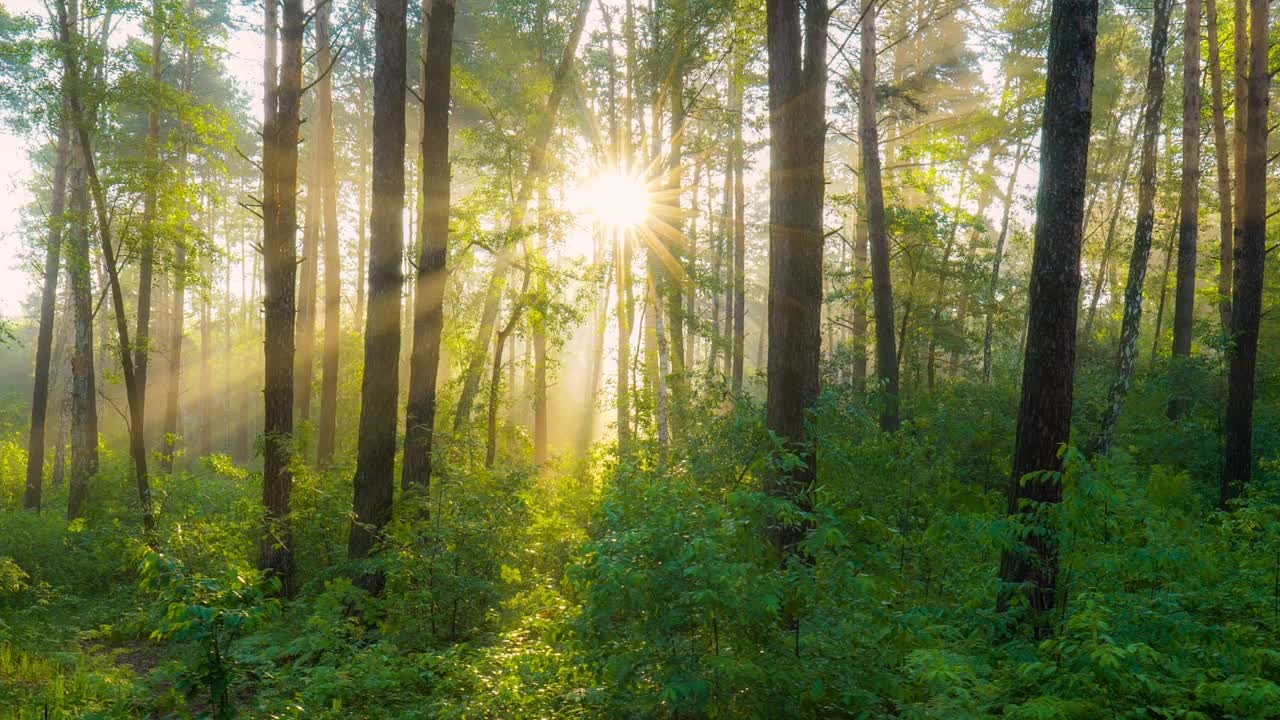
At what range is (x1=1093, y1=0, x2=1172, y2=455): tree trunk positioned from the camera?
494 inches

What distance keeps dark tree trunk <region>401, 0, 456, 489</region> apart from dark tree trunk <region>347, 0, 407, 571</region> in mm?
304

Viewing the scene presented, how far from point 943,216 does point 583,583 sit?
1577cm

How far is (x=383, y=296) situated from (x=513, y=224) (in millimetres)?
7355

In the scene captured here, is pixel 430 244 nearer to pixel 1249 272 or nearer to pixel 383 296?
pixel 383 296

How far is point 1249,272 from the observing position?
40.4ft

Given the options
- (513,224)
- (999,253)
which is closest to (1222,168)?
(999,253)

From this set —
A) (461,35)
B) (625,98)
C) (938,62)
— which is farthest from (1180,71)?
(461,35)

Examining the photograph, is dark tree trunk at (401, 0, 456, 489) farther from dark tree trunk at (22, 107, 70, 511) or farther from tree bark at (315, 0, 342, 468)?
dark tree trunk at (22, 107, 70, 511)

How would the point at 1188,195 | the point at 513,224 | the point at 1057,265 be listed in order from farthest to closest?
the point at 513,224 < the point at 1188,195 < the point at 1057,265

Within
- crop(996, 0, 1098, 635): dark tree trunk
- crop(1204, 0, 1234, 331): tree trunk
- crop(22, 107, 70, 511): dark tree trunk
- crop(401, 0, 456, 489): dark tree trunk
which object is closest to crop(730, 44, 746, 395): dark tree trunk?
crop(1204, 0, 1234, 331): tree trunk

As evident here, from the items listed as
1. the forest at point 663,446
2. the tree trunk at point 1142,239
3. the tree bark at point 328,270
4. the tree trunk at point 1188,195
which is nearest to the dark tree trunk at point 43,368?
the forest at point 663,446

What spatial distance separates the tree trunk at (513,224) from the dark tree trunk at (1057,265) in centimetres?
1066

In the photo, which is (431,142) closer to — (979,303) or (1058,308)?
(1058,308)

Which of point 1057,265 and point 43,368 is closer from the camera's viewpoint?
point 1057,265
